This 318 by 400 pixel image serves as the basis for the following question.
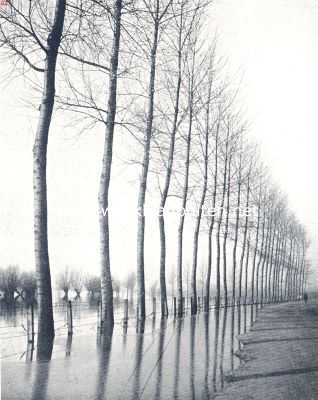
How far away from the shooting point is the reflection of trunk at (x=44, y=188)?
9758 millimetres

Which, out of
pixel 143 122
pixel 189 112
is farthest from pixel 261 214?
pixel 143 122

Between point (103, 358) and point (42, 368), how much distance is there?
1288 millimetres

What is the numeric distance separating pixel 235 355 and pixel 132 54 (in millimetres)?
8839

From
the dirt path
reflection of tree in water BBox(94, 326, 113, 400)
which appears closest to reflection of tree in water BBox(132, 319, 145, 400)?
reflection of tree in water BBox(94, 326, 113, 400)

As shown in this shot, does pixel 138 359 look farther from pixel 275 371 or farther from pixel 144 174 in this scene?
pixel 144 174

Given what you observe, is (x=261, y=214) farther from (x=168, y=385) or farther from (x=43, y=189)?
(x=168, y=385)

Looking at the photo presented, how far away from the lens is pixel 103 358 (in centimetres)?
800

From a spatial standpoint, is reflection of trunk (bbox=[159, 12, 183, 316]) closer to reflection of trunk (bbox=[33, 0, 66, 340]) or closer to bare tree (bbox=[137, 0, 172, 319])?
bare tree (bbox=[137, 0, 172, 319])

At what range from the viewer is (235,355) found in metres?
8.79

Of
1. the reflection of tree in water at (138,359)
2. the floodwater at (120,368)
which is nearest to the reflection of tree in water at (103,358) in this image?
the floodwater at (120,368)

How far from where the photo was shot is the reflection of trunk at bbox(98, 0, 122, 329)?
1310 cm

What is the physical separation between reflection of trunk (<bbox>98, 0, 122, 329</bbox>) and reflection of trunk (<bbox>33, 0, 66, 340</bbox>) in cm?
308

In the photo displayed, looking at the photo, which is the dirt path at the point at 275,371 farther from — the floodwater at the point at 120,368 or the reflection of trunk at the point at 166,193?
the reflection of trunk at the point at 166,193

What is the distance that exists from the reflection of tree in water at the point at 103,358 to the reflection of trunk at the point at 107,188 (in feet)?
2.38
